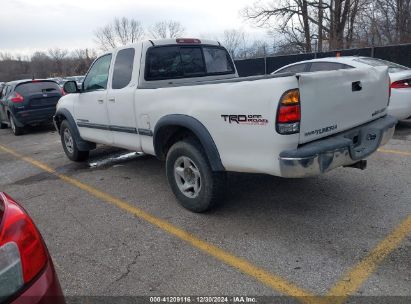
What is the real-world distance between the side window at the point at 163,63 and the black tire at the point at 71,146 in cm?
259

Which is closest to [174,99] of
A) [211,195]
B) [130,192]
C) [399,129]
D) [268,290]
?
[211,195]

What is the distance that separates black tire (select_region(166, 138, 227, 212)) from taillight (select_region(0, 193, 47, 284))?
83.7 inches

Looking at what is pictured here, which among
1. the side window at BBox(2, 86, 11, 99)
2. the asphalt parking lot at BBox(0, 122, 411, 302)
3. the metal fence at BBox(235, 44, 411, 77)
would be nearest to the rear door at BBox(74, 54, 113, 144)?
the asphalt parking lot at BBox(0, 122, 411, 302)

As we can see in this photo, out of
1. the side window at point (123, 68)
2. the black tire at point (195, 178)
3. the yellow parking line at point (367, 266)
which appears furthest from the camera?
the side window at point (123, 68)

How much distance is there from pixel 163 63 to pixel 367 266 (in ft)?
11.0

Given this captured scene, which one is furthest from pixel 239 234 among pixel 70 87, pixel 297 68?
pixel 297 68

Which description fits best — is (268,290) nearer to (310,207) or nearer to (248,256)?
(248,256)

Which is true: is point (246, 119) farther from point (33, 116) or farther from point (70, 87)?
point (33, 116)

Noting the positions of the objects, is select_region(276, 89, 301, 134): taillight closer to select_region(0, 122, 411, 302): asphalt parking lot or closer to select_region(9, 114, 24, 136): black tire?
select_region(0, 122, 411, 302): asphalt parking lot

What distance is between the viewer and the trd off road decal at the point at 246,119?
3.09 meters

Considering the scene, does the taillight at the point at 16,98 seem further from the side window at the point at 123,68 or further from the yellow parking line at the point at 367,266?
the yellow parking line at the point at 367,266

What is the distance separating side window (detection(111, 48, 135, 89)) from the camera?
4785 mm

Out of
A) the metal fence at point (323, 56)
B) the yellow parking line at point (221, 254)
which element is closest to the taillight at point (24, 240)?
the yellow parking line at point (221, 254)

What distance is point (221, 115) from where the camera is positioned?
342 centimetres
